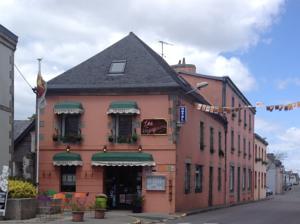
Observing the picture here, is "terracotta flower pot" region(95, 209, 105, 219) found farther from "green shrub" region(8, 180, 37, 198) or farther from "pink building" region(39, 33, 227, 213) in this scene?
"pink building" region(39, 33, 227, 213)

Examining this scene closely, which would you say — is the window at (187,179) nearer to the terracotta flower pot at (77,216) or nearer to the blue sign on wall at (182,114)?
the blue sign on wall at (182,114)

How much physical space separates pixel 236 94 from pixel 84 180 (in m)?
24.0

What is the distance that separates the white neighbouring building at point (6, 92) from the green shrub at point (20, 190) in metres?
3.99

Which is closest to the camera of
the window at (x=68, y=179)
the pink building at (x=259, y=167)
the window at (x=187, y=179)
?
the window at (x=68, y=179)

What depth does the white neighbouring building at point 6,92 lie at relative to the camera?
27219mm

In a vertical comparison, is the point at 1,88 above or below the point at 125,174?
above

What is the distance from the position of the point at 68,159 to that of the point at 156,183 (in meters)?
4.61

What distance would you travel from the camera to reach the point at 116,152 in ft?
101

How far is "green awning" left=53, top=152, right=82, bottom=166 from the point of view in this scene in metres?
30.9

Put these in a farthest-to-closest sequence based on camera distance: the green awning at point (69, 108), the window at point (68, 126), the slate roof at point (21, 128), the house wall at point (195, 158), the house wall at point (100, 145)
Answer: the slate roof at point (21, 128) < the house wall at point (195, 158) < the window at point (68, 126) < the green awning at point (69, 108) < the house wall at point (100, 145)

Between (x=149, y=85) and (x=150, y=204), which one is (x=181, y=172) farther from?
(x=149, y=85)

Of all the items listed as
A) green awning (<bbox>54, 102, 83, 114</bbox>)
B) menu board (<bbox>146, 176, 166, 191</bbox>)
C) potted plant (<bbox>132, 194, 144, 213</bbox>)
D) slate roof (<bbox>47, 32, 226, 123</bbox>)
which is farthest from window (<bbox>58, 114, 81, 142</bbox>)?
potted plant (<bbox>132, 194, 144, 213</bbox>)

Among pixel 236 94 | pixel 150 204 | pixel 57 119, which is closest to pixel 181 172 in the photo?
pixel 150 204

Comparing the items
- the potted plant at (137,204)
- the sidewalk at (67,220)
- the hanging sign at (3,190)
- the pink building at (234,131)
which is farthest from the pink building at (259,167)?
the hanging sign at (3,190)
